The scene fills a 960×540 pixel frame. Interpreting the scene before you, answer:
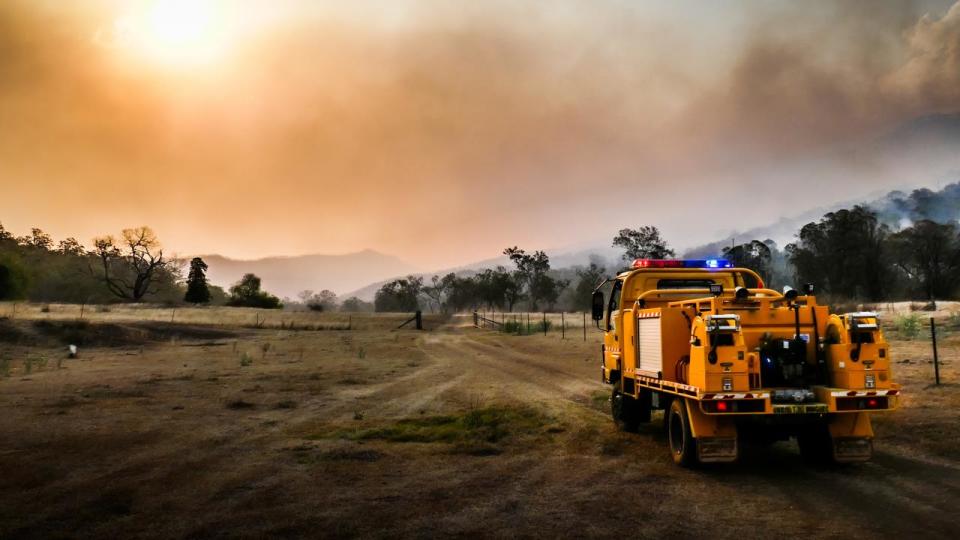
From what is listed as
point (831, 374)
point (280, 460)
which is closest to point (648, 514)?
point (831, 374)

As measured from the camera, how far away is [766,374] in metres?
8.43

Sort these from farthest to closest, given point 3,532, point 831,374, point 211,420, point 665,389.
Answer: point 211,420, point 665,389, point 831,374, point 3,532

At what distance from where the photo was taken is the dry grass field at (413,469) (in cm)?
643

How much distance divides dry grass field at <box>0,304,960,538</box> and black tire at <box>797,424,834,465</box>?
31cm

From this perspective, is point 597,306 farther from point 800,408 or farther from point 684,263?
point 800,408

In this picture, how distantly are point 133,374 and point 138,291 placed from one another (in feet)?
261

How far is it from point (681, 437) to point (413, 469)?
3824 millimetres

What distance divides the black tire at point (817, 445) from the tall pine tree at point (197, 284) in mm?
93695

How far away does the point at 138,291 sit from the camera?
91.8 m

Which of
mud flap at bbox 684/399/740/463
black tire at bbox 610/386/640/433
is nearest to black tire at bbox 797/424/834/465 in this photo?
mud flap at bbox 684/399/740/463

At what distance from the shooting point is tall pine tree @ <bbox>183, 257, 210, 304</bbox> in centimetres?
9188

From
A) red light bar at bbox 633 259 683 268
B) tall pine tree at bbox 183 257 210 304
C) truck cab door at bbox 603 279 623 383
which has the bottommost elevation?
truck cab door at bbox 603 279 623 383

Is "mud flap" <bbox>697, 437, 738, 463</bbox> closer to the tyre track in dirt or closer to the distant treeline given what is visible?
the tyre track in dirt

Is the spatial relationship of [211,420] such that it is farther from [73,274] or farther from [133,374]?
[73,274]
